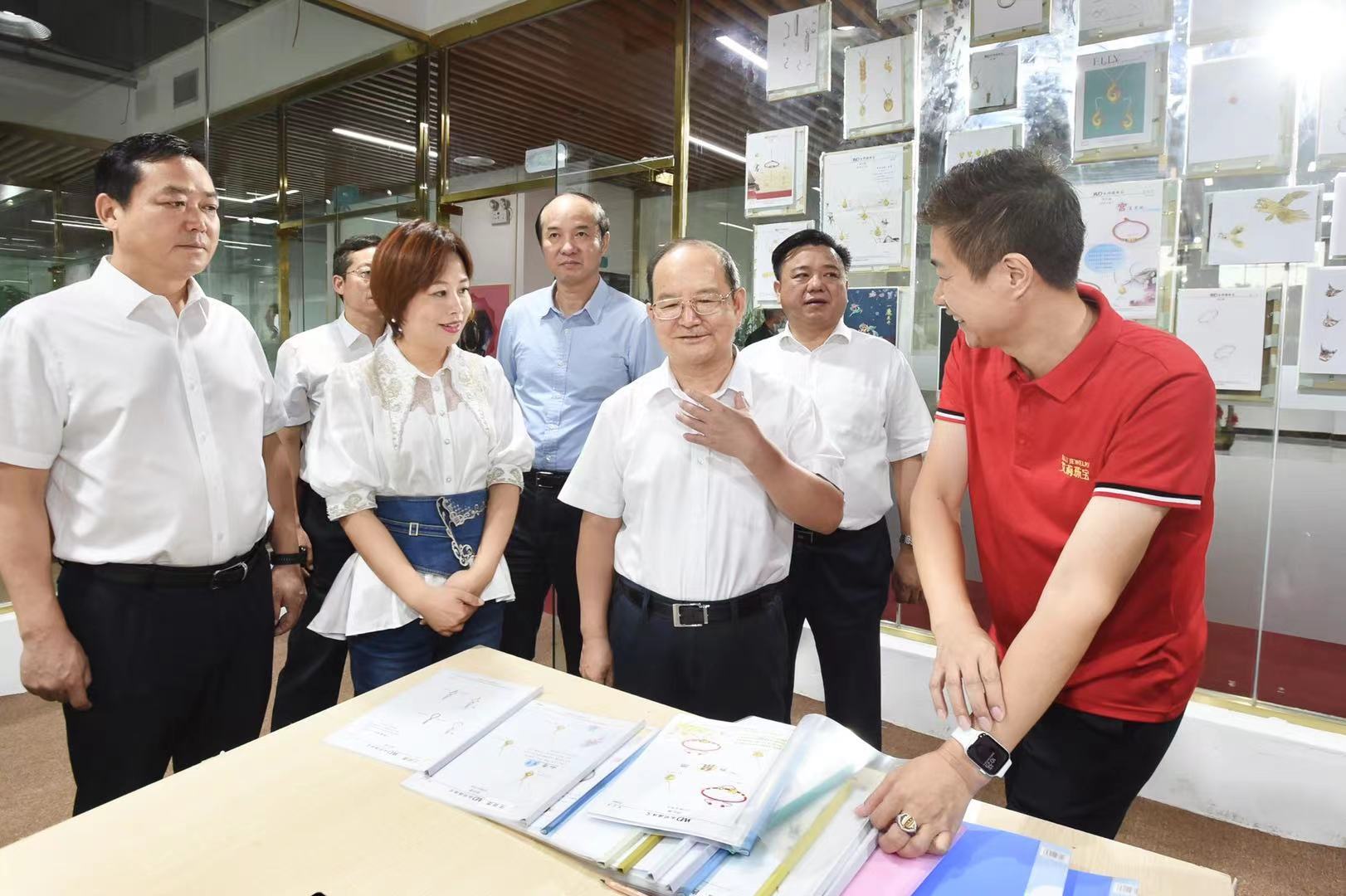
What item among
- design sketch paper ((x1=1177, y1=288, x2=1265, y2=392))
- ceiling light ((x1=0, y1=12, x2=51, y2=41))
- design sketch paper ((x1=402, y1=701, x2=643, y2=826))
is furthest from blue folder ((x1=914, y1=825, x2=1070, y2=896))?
ceiling light ((x1=0, y1=12, x2=51, y2=41))

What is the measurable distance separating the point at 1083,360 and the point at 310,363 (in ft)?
8.09

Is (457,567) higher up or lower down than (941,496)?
lower down

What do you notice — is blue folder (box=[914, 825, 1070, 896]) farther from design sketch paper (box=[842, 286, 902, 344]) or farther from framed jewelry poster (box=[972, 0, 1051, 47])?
framed jewelry poster (box=[972, 0, 1051, 47])

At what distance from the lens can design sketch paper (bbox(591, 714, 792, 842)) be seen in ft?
3.23

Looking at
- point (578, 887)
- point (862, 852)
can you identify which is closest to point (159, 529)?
point (578, 887)

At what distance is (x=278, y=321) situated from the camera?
185 inches

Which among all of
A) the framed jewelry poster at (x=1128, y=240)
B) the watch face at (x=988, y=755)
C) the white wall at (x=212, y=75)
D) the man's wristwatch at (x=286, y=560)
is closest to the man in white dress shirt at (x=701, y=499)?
the watch face at (x=988, y=755)

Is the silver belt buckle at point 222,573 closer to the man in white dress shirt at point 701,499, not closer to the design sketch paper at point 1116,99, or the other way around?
the man in white dress shirt at point 701,499

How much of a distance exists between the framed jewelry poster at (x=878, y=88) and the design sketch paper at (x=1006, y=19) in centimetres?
27

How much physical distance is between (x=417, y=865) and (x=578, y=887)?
193 mm

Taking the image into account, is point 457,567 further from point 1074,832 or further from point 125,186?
point 1074,832

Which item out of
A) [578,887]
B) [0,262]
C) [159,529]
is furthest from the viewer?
[0,262]

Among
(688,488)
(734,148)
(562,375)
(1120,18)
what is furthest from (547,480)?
(1120,18)

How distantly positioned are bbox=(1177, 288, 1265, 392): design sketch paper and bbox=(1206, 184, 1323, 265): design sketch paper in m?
0.11
